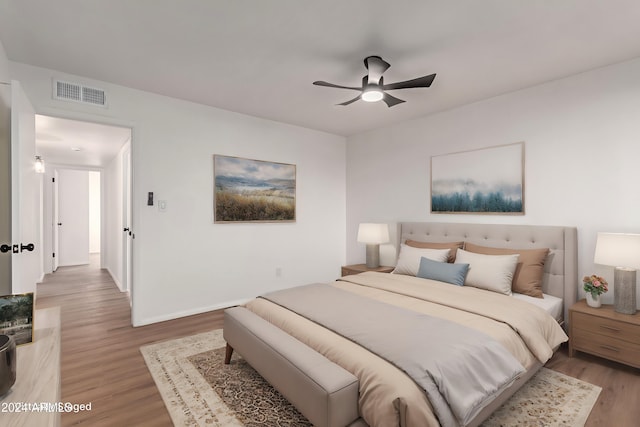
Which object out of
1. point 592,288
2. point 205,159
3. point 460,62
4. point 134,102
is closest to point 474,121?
point 460,62

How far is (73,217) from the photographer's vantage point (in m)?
7.47

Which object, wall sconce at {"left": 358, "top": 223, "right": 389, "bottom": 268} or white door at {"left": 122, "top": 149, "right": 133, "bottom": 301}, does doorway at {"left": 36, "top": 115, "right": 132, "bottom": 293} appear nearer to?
white door at {"left": 122, "top": 149, "right": 133, "bottom": 301}

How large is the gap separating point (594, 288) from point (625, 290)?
188 mm

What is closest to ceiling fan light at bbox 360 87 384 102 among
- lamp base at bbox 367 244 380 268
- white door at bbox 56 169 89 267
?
lamp base at bbox 367 244 380 268

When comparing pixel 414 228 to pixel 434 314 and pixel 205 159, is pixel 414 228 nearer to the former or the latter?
pixel 434 314

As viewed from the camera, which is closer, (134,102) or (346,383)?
(346,383)

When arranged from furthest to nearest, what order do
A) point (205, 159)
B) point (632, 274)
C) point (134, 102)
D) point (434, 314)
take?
point (205, 159)
point (134, 102)
point (632, 274)
point (434, 314)

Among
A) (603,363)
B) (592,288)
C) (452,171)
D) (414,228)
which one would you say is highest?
(452,171)

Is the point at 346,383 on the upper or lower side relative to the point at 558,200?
lower

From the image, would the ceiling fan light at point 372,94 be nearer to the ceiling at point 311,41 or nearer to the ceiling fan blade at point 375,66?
the ceiling fan blade at point 375,66

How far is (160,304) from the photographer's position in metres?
3.55

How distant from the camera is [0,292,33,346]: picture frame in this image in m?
1.18

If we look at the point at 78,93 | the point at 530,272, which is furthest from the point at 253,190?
the point at 530,272

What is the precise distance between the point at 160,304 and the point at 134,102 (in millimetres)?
2237
